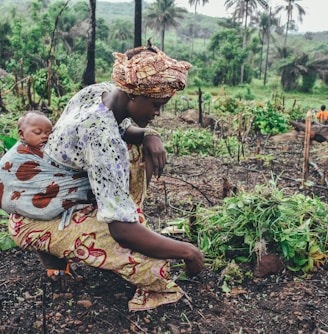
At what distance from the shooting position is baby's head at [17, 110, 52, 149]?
1.87m

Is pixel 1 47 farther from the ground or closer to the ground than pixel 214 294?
farther from the ground

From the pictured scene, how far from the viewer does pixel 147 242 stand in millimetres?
1624

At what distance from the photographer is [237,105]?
7520 mm

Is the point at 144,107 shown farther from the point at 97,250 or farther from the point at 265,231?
the point at 265,231

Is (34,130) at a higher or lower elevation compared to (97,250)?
higher

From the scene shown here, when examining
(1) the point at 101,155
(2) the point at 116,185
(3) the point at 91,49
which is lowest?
(2) the point at 116,185

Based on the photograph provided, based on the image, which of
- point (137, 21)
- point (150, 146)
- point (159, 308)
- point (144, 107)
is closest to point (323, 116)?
point (137, 21)

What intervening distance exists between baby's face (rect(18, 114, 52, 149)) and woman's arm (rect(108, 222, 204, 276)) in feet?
1.77

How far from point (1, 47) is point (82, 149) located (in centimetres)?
2347

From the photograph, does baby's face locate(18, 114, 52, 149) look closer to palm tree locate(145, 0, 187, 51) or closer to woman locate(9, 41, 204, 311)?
woman locate(9, 41, 204, 311)

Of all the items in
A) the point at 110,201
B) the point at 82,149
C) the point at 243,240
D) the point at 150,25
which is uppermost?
the point at 150,25

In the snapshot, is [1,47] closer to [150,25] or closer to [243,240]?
[150,25]

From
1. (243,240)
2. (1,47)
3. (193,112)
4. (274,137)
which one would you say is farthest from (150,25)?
(243,240)

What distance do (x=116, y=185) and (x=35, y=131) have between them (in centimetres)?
53
